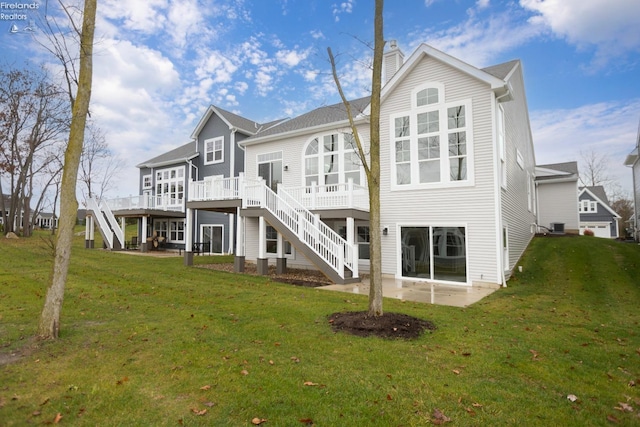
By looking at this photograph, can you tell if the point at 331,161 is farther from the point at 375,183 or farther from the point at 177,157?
the point at 177,157

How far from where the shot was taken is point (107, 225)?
22812 millimetres

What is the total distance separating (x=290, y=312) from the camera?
682 centimetres

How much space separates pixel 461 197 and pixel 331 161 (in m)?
5.70

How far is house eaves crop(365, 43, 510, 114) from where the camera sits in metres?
10.6

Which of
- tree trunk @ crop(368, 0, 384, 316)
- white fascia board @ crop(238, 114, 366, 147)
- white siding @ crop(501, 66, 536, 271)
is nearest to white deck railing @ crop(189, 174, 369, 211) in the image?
white fascia board @ crop(238, 114, 366, 147)

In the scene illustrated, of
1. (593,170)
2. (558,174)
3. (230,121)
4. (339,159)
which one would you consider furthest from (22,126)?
(593,170)

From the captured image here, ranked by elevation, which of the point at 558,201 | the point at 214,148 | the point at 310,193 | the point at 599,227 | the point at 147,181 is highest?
the point at 214,148

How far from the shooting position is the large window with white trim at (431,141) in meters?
11.4

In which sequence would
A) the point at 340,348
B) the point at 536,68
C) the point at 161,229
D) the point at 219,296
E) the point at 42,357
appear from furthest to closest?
the point at 161,229 < the point at 536,68 < the point at 219,296 < the point at 340,348 < the point at 42,357

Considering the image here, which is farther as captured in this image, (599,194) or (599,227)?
(599,194)

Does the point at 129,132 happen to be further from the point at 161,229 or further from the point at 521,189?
the point at 521,189

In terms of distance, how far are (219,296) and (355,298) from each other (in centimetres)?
339

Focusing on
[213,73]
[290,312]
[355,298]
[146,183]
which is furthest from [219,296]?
[146,183]

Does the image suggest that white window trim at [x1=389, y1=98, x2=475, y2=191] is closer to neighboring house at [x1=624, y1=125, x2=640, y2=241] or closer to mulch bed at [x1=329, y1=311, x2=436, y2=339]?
mulch bed at [x1=329, y1=311, x2=436, y2=339]
